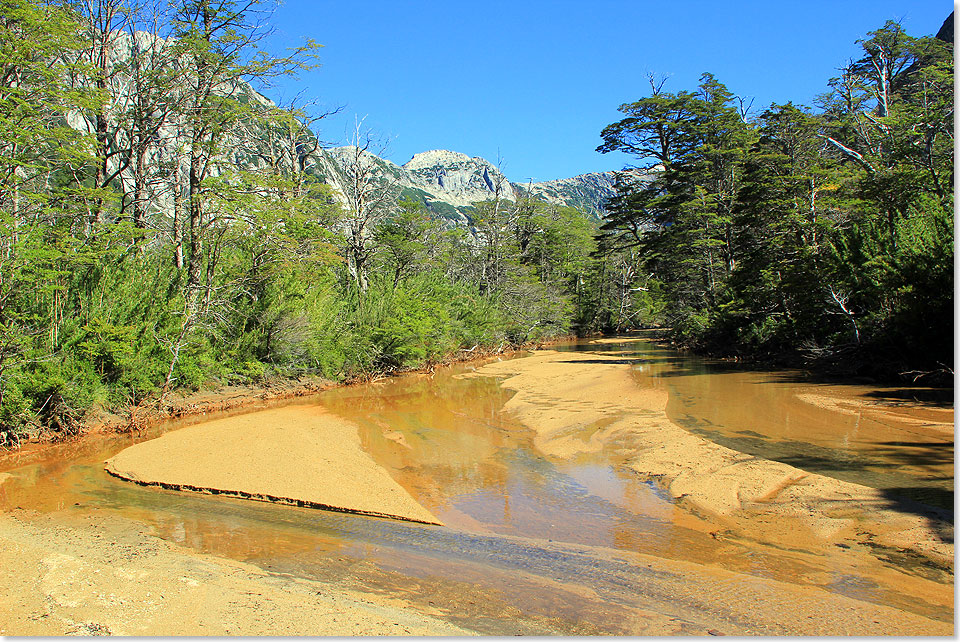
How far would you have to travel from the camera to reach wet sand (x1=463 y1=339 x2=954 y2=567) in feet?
19.3

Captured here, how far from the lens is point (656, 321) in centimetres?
4859

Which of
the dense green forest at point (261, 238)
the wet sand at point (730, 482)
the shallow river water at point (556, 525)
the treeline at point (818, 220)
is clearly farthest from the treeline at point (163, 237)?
the treeline at point (818, 220)

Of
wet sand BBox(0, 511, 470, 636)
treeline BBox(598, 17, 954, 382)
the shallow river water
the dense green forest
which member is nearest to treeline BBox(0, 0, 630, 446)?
the dense green forest

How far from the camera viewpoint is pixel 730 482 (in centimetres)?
769

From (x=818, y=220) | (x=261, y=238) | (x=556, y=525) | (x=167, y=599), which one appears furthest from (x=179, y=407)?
(x=818, y=220)

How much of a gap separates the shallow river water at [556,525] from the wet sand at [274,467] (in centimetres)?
25

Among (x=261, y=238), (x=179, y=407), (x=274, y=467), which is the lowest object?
(x=274, y=467)

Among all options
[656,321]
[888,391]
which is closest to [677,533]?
[888,391]

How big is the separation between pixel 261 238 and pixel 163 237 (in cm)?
543

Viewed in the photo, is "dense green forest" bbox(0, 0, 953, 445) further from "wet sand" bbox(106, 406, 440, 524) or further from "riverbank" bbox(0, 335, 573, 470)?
"wet sand" bbox(106, 406, 440, 524)

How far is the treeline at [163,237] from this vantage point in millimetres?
10047

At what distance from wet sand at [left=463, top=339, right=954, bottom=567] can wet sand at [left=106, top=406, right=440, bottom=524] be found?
3483mm

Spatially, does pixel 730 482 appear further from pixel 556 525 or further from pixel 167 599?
pixel 167 599

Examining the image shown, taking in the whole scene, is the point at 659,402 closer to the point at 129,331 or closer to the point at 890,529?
the point at 890,529
